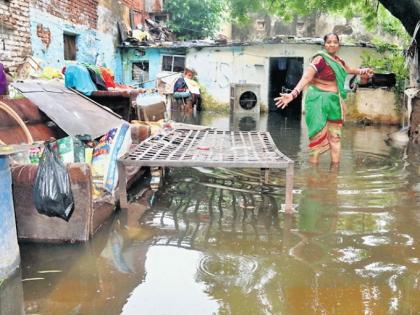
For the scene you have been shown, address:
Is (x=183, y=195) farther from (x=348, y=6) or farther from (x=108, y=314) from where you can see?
(x=348, y=6)

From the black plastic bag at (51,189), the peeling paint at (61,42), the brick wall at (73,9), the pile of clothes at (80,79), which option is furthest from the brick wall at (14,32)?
the black plastic bag at (51,189)

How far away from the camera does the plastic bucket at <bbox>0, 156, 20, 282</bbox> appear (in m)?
3.10

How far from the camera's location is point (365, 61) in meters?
15.9

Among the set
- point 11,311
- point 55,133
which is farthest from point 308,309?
point 55,133

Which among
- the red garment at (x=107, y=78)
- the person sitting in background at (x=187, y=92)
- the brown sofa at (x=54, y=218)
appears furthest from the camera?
the person sitting in background at (x=187, y=92)

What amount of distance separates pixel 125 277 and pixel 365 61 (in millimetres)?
14746

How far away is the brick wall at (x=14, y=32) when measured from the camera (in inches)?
380

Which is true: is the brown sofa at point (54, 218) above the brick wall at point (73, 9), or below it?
below

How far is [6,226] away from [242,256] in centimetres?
182

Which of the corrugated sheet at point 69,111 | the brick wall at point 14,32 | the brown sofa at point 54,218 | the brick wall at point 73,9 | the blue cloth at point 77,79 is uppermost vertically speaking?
the brick wall at point 73,9

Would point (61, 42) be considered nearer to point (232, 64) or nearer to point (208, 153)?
point (232, 64)

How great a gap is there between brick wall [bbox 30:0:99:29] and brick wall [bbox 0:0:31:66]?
2.18 ft

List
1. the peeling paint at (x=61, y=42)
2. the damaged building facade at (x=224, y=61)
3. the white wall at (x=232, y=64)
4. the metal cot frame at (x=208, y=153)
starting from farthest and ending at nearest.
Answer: the white wall at (x=232, y=64)
the damaged building facade at (x=224, y=61)
the peeling paint at (x=61, y=42)
the metal cot frame at (x=208, y=153)

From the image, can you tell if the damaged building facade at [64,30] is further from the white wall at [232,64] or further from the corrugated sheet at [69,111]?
the corrugated sheet at [69,111]
